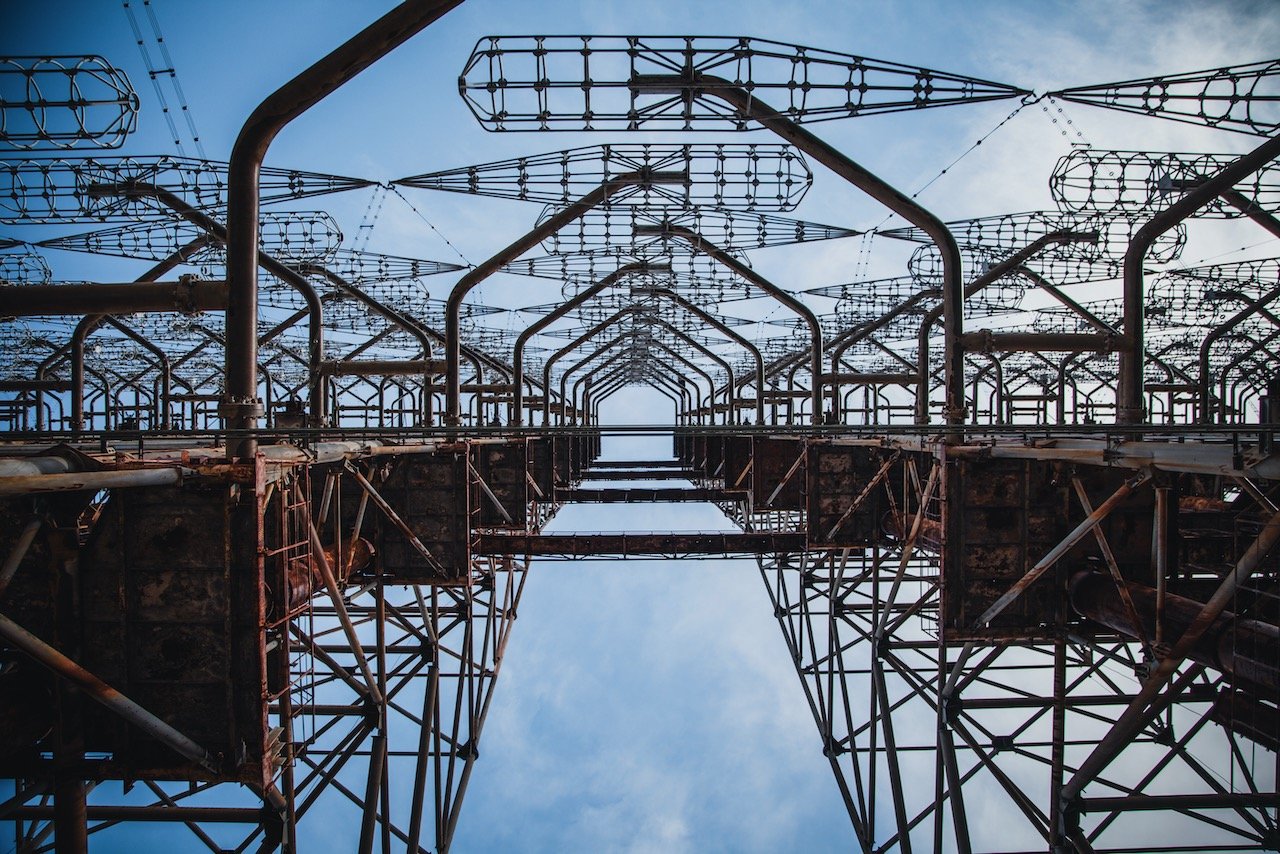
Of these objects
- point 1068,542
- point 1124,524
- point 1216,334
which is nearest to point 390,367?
point 1068,542

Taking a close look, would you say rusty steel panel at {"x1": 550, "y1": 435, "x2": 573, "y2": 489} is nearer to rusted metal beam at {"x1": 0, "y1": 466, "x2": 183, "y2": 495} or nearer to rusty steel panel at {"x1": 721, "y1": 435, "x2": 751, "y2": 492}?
rusty steel panel at {"x1": 721, "y1": 435, "x2": 751, "y2": 492}

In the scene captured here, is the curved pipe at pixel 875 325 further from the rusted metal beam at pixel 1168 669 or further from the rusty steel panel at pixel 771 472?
the rusted metal beam at pixel 1168 669

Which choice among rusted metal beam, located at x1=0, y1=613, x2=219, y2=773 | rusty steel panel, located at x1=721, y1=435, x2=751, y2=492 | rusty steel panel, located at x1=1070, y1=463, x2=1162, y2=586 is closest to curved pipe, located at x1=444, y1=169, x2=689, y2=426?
rusted metal beam, located at x1=0, y1=613, x2=219, y2=773

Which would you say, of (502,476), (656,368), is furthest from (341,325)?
(656,368)

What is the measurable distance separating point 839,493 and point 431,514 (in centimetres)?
807

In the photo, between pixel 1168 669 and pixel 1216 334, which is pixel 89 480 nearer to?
pixel 1168 669

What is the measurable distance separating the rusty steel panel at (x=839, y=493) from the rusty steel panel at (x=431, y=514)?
22.6ft

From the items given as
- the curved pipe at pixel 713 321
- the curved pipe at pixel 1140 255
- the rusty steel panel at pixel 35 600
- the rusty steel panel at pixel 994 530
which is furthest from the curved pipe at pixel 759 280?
the rusty steel panel at pixel 35 600

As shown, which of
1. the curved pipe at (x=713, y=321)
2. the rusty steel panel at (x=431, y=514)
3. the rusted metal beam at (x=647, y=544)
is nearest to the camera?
the rusty steel panel at (x=431, y=514)

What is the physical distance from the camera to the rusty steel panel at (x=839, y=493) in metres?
13.7

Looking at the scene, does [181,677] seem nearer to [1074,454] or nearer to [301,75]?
[301,75]

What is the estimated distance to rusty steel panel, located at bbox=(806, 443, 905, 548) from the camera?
44.8 ft

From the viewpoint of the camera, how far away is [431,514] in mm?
12164

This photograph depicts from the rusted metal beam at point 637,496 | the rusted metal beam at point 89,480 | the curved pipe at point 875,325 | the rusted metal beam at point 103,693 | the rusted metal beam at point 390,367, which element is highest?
the curved pipe at point 875,325
